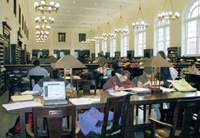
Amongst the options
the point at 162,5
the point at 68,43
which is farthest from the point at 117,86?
the point at 68,43

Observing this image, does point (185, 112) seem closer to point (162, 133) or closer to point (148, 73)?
point (162, 133)

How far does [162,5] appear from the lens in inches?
541

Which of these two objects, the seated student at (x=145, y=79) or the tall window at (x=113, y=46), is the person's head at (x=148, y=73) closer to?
the seated student at (x=145, y=79)

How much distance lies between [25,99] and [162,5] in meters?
12.8

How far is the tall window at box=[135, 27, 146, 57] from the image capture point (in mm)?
16453

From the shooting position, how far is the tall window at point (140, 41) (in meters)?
16.5

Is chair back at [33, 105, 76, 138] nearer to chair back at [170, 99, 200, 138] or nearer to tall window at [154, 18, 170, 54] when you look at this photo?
chair back at [170, 99, 200, 138]

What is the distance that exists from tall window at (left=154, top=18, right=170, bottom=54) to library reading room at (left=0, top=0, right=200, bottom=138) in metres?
0.07

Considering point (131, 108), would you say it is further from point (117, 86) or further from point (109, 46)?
point (109, 46)

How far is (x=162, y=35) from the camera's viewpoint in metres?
14.4

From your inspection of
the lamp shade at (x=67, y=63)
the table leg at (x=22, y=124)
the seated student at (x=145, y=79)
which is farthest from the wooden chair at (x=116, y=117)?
the seated student at (x=145, y=79)

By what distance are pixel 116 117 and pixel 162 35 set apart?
505 inches

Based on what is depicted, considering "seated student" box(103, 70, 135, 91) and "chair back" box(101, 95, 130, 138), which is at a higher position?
"seated student" box(103, 70, 135, 91)

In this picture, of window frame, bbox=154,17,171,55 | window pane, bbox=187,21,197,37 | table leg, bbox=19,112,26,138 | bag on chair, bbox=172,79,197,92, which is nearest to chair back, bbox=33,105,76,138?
table leg, bbox=19,112,26,138
